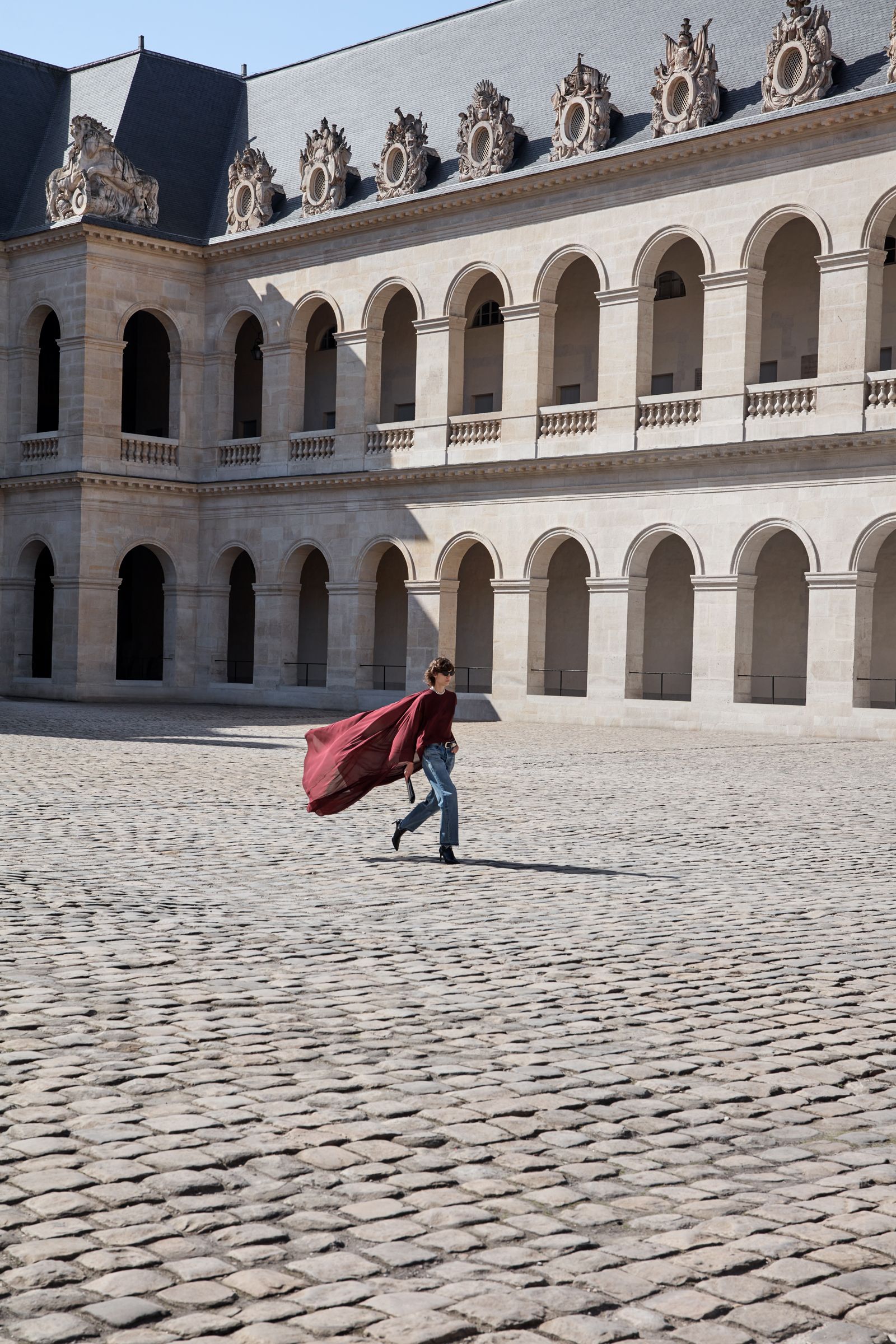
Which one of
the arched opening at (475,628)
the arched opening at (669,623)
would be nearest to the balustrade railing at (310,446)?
the arched opening at (475,628)

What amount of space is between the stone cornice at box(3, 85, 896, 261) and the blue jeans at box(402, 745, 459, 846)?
21.4 meters

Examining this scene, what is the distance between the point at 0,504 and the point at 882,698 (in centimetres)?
2269

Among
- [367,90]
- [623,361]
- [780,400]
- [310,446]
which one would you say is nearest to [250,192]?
[367,90]

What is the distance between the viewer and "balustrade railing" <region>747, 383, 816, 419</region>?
31797mm

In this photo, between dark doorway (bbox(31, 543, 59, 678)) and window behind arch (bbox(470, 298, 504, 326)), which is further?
dark doorway (bbox(31, 543, 59, 678))

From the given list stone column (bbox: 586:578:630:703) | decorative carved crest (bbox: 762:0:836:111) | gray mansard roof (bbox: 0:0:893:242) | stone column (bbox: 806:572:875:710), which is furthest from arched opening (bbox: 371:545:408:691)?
decorative carved crest (bbox: 762:0:836:111)

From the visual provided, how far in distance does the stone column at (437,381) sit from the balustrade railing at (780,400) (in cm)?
797

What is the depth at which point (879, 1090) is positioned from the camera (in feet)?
20.9

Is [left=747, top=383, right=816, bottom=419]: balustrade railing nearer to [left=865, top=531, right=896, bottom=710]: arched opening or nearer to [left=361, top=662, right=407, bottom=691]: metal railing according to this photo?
[left=865, top=531, right=896, bottom=710]: arched opening

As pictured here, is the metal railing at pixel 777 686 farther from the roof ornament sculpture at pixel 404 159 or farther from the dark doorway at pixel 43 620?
the dark doorway at pixel 43 620

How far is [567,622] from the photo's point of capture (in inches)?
1630

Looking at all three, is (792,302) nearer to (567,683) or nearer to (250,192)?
(567,683)

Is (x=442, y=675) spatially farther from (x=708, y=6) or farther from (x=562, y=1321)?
(x=708, y=6)

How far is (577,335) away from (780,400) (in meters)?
8.62
